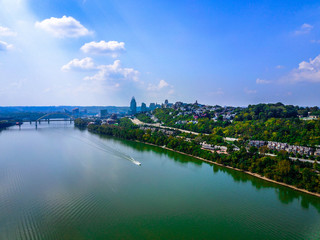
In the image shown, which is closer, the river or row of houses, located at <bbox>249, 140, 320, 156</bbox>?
the river

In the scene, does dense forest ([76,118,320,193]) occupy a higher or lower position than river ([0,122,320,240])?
higher

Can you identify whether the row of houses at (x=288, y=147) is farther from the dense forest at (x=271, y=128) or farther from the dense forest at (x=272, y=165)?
the dense forest at (x=272, y=165)

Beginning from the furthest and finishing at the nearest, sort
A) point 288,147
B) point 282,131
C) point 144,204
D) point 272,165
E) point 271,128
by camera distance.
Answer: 1. point 271,128
2. point 282,131
3. point 288,147
4. point 272,165
5. point 144,204

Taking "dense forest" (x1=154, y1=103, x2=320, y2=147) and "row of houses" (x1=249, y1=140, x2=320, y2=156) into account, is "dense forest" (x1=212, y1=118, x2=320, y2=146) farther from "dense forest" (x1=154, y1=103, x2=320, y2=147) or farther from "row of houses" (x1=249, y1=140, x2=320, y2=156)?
"row of houses" (x1=249, y1=140, x2=320, y2=156)

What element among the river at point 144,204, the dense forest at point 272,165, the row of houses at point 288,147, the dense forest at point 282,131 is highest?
the dense forest at point 282,131

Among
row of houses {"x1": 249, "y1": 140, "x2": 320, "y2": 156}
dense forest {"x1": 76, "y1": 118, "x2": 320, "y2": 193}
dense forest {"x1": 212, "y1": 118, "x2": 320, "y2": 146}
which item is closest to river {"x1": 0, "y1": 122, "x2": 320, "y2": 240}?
dense forest {"x1": 76, "y1": 118, "x2": 320, "y2": 193}

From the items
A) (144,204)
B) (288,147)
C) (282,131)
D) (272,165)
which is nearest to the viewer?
(144,204)

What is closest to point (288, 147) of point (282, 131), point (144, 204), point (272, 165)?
point (282, 131)

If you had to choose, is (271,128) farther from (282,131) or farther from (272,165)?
(272,165)

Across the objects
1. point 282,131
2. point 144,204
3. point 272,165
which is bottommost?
point 144,204

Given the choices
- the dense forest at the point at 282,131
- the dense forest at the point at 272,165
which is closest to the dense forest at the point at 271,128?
the dense forest at the point at 282,131
